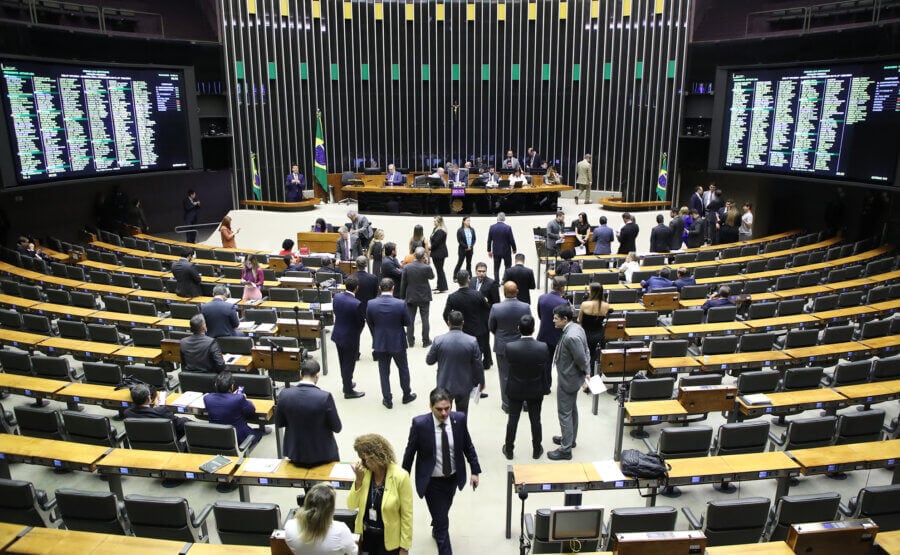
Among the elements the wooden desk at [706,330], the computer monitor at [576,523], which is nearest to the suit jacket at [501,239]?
the wooden desk at [706,330]

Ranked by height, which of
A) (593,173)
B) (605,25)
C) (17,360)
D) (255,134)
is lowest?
(17,360)

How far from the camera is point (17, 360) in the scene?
22.3ft

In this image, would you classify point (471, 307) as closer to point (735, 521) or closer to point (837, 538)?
point (735, 521)

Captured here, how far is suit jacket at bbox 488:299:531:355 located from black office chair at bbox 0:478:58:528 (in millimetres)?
3932

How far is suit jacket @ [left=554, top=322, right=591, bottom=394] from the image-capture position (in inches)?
219

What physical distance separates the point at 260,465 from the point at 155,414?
149 centimetres

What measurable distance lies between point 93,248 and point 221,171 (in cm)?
570

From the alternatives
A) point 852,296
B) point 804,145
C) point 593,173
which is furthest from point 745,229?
point 593,173

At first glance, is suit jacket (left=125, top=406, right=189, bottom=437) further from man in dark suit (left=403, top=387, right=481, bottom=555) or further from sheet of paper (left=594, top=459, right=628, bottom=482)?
sheet of paper (left=594, top=459, right=628, bottom=482)

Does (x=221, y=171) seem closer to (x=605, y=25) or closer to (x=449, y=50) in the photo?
(x=449, y=50)

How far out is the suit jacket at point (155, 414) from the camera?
5477mm

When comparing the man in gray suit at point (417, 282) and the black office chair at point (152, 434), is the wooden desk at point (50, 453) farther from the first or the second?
the man in gray suit at point (417, 282)

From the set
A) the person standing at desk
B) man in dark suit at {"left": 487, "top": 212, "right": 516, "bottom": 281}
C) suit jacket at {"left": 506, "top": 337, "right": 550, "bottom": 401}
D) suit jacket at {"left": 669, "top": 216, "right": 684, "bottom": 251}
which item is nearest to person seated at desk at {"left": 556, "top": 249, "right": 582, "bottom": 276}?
man in dark suit at {"left": 487, "top": 212, "right": 516, "bottom": 281}

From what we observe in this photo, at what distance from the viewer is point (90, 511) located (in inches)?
168
